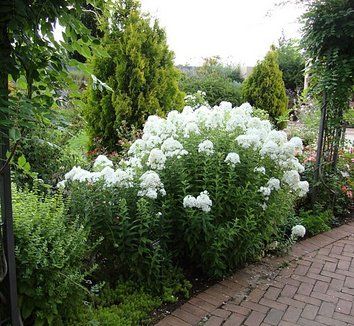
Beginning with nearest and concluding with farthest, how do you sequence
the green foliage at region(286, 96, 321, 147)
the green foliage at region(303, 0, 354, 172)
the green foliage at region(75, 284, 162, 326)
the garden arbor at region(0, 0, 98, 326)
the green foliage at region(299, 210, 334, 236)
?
the garden arbor at region(0, 0, 98, 326)
the green foliage at region(75, 284, 162, 326)
the green foliage at region(303, 0, 354, 172)
the green foliage at region(299, 210, 334, 236)
the green foliage at region(286, 96, 321, 147)

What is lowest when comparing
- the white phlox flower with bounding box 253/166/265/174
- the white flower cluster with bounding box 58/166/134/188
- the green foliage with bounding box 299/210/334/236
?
the green foliage with bounding box 299/210/334/236

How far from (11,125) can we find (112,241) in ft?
5.05

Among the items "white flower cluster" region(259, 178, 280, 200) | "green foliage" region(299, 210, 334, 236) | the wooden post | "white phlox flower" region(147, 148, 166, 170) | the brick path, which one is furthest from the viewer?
the wooden post

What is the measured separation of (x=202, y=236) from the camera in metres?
2.98

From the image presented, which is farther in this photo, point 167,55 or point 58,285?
point 167,55

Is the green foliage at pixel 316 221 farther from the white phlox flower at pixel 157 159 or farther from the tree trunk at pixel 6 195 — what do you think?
the tree trunk at pixel 6 195

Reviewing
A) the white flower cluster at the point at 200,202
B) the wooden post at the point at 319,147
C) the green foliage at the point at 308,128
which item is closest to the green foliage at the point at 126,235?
the white flower cluster at the point at 200,202

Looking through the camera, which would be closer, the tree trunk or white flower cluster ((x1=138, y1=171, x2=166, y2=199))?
the tree trunk

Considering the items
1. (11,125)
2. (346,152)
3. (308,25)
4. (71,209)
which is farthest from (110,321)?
(346,152)

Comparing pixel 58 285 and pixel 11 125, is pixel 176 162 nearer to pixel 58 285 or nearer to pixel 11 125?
pixel 58 285

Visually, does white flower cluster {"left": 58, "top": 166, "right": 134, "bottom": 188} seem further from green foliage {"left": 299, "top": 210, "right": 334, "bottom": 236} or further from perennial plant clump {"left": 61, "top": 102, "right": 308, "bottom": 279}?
green foliage {"left": 299, "top": 210, "right": 334, "bottom": 236}

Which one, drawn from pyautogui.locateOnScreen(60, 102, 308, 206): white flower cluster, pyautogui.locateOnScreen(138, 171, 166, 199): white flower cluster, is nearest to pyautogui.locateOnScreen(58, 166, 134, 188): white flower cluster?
pyautogui.locateOnScreen(60, 102, 308, 206): white flower cluster

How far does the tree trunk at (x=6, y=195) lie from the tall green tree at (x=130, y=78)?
9.80ft

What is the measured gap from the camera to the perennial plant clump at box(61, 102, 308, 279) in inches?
108
